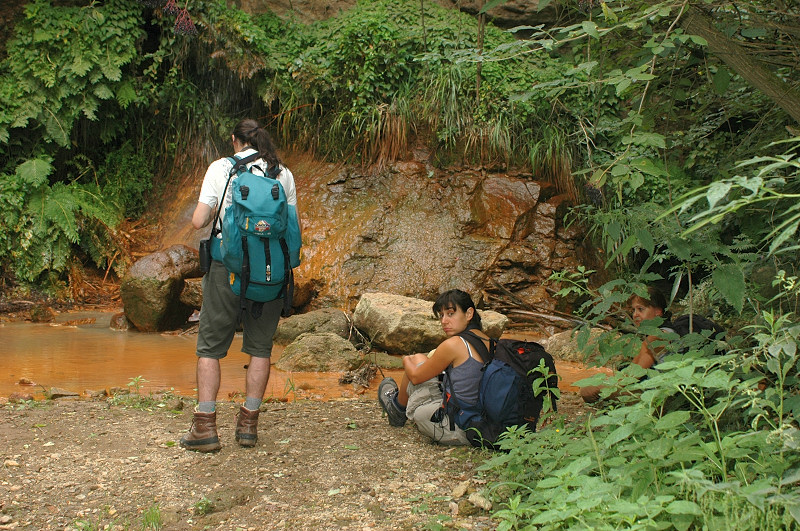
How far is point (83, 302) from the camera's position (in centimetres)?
964

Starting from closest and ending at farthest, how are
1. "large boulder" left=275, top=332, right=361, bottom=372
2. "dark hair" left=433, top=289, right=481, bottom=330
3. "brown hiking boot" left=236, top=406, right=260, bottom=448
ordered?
"brown hiking boot" left=236, top=406, right=260, bottom=448, "dark hair" left=433, top=289, right=481, bottom=330, "large boulder" left=275, top=332, right=361, bottom=372

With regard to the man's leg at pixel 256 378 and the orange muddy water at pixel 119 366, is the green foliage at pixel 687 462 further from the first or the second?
the orange muddy water at pixel 119 366

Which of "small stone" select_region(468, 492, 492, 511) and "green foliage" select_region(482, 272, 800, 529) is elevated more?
"green foliage" select_region(482, 272, 800, 529)

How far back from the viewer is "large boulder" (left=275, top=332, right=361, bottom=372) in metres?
6.52

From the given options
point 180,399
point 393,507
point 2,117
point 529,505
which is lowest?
point 180,399

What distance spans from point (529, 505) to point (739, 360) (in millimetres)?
968

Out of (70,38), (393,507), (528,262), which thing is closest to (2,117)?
(70,38)

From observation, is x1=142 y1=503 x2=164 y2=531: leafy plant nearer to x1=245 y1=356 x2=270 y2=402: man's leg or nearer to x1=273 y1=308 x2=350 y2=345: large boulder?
x1=245 y1=356 x2=270 y2=402: man's leg

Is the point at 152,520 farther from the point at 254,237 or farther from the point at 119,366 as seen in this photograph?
the point at 119,366

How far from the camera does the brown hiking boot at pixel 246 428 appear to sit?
388cm

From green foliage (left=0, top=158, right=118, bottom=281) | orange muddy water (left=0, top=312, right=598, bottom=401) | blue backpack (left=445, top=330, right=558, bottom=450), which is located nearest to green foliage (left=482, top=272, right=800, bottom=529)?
blue backpack (left=445, top=330, right=558, bottom=450)

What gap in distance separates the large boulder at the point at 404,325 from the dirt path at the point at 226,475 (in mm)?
2485

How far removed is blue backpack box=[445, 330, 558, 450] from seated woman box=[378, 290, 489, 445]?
7cm

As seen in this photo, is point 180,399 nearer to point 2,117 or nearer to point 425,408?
point 425,408
